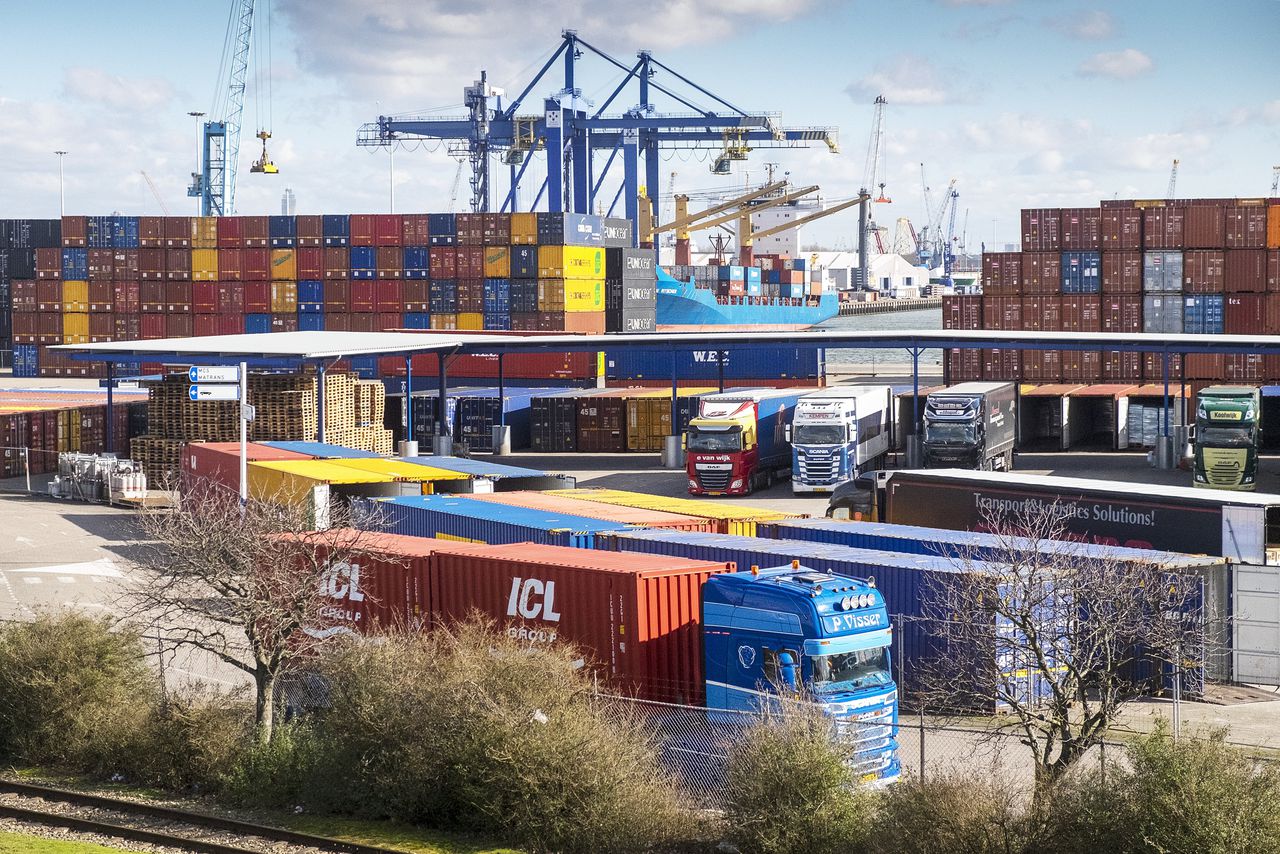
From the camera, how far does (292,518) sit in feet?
76.8

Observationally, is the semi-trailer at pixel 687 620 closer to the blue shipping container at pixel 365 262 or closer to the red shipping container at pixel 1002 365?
the red shipping container at pixel 1002 365

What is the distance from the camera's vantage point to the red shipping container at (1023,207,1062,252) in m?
70.8

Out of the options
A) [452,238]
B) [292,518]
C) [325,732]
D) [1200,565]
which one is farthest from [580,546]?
[452,238]

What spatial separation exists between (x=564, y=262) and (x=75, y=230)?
31105 mm

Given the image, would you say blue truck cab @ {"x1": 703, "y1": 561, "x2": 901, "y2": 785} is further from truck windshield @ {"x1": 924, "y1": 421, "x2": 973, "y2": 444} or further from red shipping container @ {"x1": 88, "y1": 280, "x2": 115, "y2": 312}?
red shipping container @ {"x1": 88, "y1": 280, "x2": 115, "y2": 312}

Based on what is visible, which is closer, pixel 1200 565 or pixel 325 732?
pixel 325 732

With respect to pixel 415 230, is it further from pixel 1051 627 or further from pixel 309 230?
pixel 1051 627

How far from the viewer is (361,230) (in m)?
84.4

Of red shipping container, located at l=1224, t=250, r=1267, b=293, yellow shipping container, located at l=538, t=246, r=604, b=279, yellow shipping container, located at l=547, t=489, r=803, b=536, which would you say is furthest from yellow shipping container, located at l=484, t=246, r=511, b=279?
yellow shipping container, located at l=547, t=489, r=803, b=536

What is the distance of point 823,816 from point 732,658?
12.5 ft

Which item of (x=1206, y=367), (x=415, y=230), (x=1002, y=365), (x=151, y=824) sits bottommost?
(x=151, y=824)

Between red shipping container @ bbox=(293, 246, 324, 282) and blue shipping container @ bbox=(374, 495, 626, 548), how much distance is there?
5515 centimetres

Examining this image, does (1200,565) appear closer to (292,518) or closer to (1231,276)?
(292,518)

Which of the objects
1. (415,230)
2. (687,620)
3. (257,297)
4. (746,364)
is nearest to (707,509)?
(687,620)
